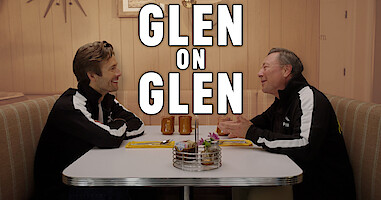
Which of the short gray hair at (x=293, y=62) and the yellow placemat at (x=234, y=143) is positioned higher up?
the short gray hair at (x=293, y=62)

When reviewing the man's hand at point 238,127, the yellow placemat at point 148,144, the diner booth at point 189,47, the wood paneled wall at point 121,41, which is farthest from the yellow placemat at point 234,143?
the wood paneled wall at point 121,41

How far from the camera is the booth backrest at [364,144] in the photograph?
5.60 ft

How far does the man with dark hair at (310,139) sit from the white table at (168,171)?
0.09m

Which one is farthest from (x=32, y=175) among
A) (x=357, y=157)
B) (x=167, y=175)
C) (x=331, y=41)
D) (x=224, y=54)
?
(x=331, y=41)

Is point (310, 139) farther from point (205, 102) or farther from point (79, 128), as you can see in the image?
point (205, 102)

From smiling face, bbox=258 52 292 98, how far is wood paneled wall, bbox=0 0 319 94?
1574 mm

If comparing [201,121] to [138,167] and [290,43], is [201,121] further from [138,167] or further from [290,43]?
[138,167]

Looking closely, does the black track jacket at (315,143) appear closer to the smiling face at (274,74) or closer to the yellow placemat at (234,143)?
the yellow placemat at (234,143)

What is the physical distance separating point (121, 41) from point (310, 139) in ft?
8.37

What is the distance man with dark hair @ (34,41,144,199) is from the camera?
183 centimetres

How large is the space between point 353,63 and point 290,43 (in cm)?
69

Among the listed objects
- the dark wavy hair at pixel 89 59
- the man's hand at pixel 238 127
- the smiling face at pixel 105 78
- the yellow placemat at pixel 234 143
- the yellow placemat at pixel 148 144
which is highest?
the dark wavy hair at pixel 89 59

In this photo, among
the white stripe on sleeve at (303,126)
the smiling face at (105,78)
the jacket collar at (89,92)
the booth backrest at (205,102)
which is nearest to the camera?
the white stripe on sleeve at (303,126)

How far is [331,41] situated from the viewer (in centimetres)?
376
